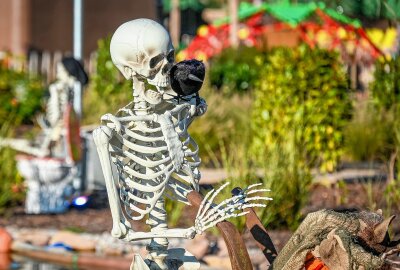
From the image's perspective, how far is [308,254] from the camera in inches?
177

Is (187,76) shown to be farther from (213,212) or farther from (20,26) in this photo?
(20,26)

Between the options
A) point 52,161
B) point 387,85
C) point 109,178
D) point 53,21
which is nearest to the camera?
point 109,178

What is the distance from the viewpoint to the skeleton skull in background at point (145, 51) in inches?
190

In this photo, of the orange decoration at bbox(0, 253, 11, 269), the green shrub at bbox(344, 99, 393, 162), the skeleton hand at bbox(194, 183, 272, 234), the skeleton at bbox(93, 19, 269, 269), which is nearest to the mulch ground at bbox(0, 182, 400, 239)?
the orange decoration at bbox(0, 253, 11, 269)

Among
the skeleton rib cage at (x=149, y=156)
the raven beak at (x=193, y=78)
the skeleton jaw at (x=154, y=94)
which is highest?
the raven beak at (x=193, y=78)

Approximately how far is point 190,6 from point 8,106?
27.7 m

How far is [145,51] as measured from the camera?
484 centimetres

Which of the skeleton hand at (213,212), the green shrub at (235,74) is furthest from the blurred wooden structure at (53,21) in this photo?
the skeleton hand at (213,212)

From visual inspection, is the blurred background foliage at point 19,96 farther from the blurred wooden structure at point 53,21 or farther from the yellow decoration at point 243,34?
the yellow decoration at point 243,34

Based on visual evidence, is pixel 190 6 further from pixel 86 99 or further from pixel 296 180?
pixel 296 180

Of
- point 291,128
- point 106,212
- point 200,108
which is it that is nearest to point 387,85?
point 291,128

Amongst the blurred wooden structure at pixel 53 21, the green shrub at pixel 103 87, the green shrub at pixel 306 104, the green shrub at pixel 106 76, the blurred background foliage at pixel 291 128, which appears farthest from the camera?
the blurred wooden structure at pixel 53 21

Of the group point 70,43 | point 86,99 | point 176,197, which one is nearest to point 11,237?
point 176,197

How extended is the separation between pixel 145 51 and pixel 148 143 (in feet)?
1.41
